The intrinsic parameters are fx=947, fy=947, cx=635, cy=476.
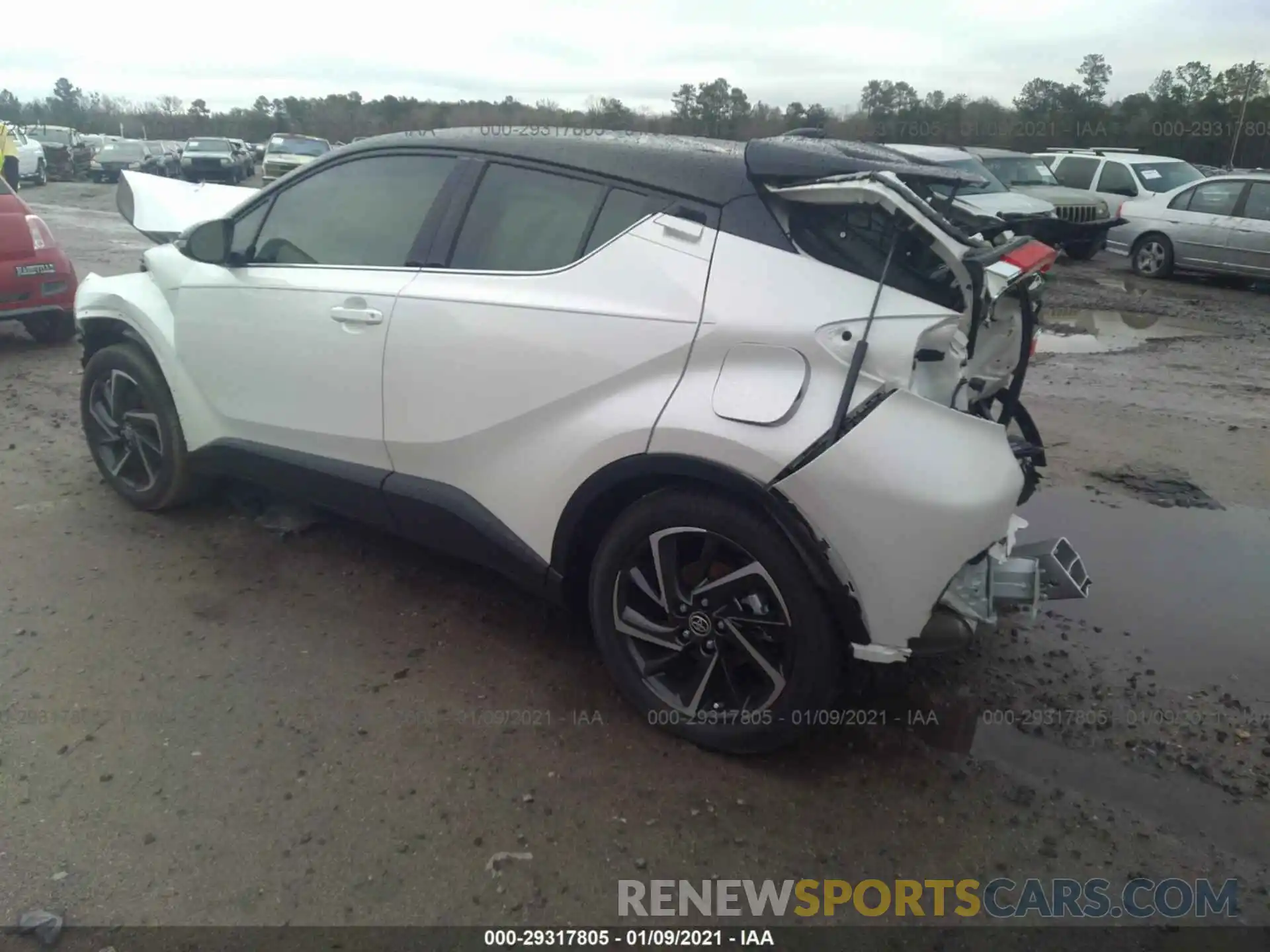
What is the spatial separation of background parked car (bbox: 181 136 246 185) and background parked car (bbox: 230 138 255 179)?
2155mm

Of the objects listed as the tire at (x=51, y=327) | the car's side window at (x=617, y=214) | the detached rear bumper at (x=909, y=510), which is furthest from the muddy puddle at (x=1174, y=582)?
the tire at (x=51, y=327)

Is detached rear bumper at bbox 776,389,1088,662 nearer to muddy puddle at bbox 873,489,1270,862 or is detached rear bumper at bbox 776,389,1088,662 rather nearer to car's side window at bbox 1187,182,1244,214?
muddy puddle at bbox 873,489,1270,862

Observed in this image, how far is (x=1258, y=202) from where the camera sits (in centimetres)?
1224

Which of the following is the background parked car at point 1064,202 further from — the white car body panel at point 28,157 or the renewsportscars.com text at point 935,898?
the white car body panel at point 28,157

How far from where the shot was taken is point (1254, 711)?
10.6 ft

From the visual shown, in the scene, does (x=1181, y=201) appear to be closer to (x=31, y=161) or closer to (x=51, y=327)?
(x=51, y=327)

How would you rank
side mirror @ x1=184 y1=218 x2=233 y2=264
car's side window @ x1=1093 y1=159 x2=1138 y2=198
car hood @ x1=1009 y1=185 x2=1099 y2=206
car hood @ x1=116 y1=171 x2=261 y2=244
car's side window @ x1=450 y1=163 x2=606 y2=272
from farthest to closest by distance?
car's side window @ x1=1093 y1=159 x2=1138 y2=198 → car hood @ x1=1009 y1=185 x2=1099 y2=206 → car hood @ x1=116 y1=171 x2=261 y2=244 → side mirror @ x1=184 y1=218 x2=233 y2=264 → car's side window @ x1=450 y1=163 x2=606 y2=272

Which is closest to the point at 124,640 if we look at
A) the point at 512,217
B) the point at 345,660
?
the point at 345,660

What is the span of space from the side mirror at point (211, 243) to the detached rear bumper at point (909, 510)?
2.61 metres

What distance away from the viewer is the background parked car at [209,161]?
94.2 ft

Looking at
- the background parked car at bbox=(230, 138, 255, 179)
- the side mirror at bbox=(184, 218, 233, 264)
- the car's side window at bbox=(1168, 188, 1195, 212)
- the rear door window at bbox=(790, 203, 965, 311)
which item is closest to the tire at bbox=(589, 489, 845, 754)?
the rear door window at bbox=(790, 203, 965, 311)

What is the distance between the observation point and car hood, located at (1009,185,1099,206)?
1432cm

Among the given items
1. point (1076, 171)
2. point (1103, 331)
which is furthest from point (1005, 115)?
point (1103, 331)

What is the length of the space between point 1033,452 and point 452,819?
2384 mm
